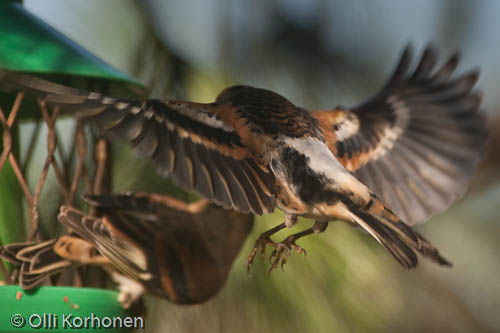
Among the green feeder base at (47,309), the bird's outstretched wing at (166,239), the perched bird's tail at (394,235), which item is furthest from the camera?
the bird's outstretched wing at (166,239)

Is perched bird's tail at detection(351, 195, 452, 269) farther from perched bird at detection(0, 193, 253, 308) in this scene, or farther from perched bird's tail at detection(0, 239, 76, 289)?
perched bird's tail at detection(0, 239, 76, 289)

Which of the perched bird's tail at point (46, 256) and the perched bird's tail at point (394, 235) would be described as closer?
the perched bird's tail at point (394, 235)

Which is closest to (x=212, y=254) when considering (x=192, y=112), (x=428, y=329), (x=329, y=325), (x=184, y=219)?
(x=184, y=219)

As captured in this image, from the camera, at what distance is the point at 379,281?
1464mm

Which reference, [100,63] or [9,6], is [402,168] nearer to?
[100,63]

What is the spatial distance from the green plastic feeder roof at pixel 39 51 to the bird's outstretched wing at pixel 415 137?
1.58 ft

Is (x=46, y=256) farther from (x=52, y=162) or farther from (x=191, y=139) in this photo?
(x=191, y=139)

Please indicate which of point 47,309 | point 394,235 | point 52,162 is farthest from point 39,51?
point 394,235

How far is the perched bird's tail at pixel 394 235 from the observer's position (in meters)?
0.88

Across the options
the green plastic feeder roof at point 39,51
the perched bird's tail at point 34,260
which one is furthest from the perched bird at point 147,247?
the green plastic feeder roof at point 39,51

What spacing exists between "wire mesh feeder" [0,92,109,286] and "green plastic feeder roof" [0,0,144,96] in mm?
72

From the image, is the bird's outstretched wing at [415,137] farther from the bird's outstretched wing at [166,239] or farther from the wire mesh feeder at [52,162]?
the wire mesh feeder at [52,162]

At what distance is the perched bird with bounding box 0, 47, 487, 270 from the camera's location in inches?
38.3

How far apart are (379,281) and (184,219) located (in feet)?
1.57
